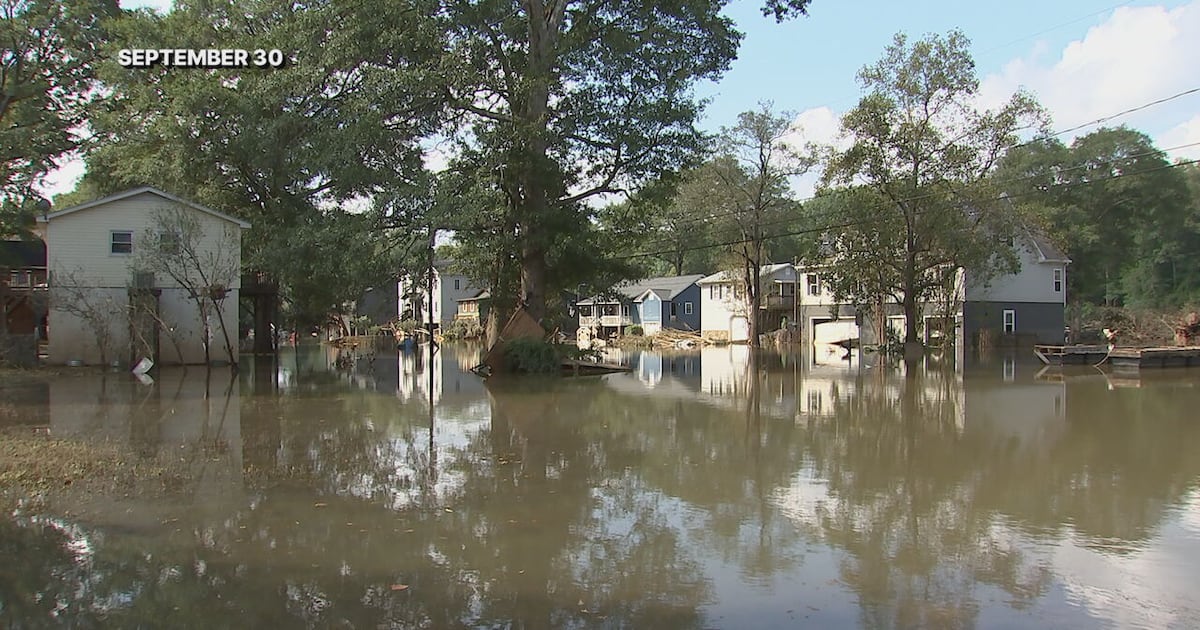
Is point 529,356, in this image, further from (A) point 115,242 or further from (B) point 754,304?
(B) point 754,304

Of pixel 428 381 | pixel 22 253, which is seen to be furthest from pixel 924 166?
pixel 22 253

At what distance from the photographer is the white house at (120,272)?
27656 millimetres

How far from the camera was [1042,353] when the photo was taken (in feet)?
110

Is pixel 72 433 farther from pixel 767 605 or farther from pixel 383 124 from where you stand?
pixel 383 124

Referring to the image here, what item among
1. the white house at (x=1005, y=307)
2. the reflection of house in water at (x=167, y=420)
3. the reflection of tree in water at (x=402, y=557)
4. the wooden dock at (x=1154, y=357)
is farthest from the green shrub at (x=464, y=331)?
the reflection of tree in water at (x=402, y=557)

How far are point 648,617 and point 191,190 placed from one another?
34.6m

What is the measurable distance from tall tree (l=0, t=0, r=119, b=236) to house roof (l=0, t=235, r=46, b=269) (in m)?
1.10

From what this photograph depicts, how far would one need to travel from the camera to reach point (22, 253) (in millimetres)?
36469

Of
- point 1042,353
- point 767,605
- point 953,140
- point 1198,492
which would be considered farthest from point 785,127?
point 767,605

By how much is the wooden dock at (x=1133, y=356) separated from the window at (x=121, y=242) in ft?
108

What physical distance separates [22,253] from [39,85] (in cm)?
857

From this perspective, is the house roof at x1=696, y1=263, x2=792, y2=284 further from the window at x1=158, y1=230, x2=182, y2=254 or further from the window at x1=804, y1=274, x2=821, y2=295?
the window at x1=158, y1=230, x2=182, y2=254

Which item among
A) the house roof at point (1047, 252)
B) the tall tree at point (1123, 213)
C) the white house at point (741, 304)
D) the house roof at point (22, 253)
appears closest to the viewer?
the house roof at point (22, 253)

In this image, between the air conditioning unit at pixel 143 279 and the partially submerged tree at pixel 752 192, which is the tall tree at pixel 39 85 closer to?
the air conditioning unit at pixel 143 279
